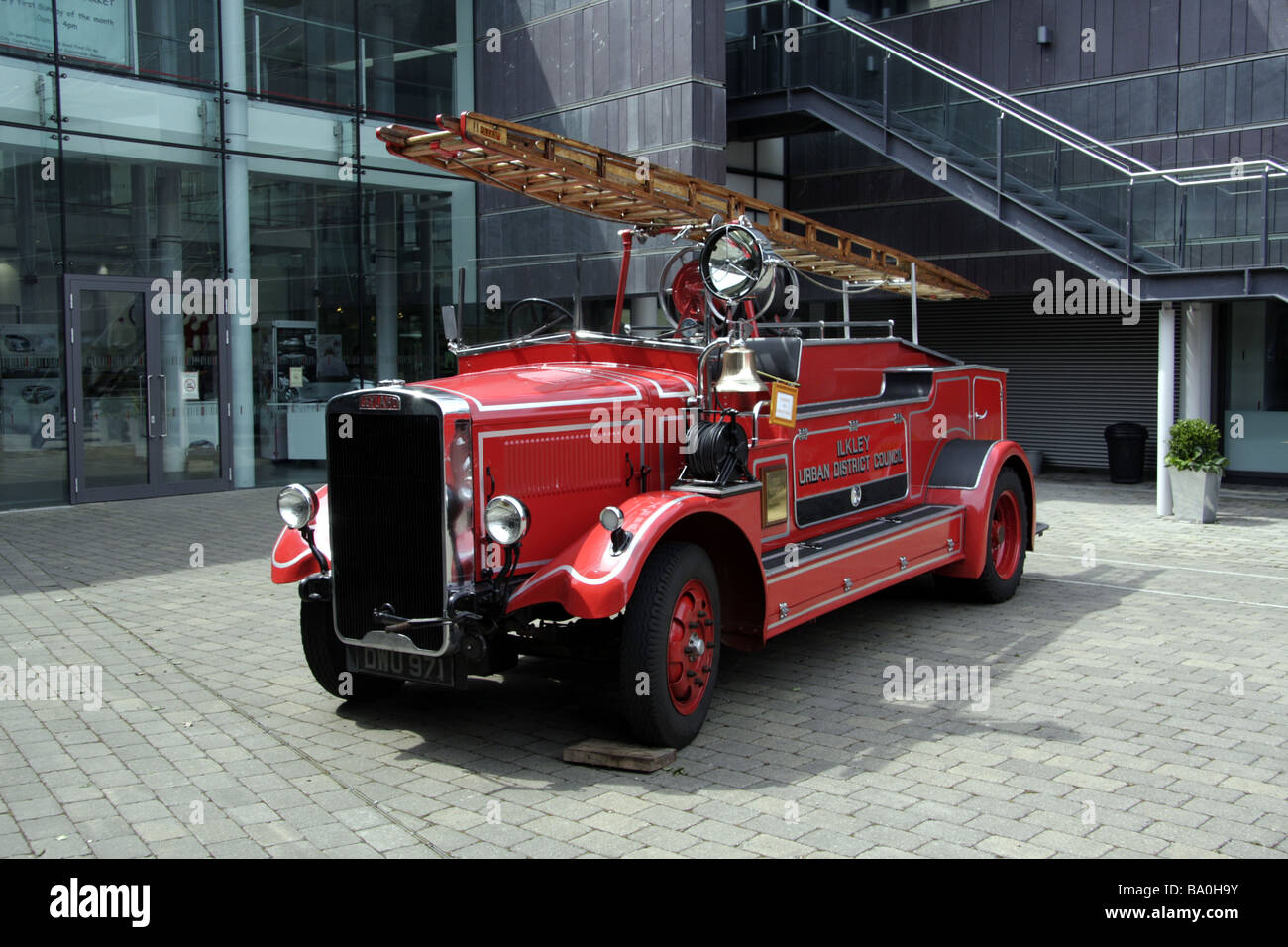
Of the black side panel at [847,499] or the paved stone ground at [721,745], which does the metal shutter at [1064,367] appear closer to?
the paved stone ground at [721,745]

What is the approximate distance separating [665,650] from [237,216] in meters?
13.0

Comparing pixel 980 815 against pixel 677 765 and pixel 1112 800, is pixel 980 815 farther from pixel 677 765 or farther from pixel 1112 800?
pixel 677 765

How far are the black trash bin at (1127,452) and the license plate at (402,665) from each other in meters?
13.6

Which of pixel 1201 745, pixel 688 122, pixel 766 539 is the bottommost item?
pixel 1201 745

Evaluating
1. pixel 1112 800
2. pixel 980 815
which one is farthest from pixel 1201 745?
pixel 980 815

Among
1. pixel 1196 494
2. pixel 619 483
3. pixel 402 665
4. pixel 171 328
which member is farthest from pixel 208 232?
pixel 1196 494

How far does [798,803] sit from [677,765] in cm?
68

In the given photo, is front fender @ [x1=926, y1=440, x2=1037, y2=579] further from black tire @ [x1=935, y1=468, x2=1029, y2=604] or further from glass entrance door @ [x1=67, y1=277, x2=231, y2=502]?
glass entrance door @ [x1=67, y1=277, x2=231, y2=502]

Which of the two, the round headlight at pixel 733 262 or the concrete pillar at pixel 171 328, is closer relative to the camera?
the round headlight at pixel 733 262

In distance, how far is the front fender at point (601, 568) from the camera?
5117mm

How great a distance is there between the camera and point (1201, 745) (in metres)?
5.60

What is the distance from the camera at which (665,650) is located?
531 cm

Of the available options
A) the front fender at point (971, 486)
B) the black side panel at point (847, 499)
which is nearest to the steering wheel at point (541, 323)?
the black side panel at point (847, 499)

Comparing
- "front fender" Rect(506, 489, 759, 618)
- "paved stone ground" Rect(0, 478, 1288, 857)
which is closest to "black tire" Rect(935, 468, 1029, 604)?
"paved stone ground" Rect(0, 478, 1288, 857)
